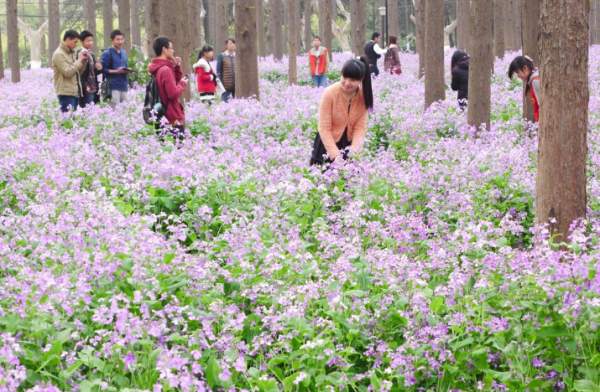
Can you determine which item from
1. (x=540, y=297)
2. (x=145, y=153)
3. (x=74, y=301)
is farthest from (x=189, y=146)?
(x=540, y=297)

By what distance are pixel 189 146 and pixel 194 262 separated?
5.12m

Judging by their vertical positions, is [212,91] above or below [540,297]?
above

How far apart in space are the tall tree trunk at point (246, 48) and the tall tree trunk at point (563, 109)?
9.72m

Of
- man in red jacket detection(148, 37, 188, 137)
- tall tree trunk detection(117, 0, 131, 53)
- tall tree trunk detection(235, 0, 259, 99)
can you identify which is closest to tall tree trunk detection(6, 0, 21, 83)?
tall tree trunk detection(117, 0, 131, 53)

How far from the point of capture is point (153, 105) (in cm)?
1196

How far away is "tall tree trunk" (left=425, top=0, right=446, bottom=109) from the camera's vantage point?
48.4 feet

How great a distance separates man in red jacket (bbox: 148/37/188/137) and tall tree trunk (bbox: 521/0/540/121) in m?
5.06

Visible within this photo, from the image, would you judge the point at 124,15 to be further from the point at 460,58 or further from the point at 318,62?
the point at 460,58

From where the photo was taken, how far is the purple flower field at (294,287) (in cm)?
439

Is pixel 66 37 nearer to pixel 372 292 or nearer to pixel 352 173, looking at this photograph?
pixel 352 173

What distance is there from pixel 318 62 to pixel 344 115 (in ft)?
52.6

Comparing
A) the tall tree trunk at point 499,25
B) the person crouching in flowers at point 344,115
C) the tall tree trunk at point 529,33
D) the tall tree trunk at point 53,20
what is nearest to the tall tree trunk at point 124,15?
the tall tree trunk at point 53,20

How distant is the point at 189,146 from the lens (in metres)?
10.6

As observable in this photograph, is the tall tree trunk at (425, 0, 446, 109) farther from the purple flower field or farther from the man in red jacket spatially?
the purple flower field
